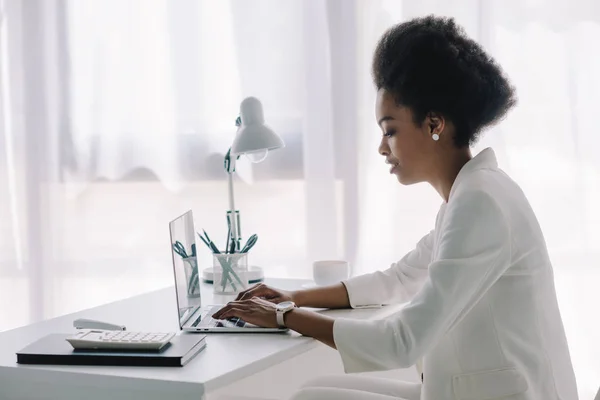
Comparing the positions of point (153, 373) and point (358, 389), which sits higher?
point (153, 373)

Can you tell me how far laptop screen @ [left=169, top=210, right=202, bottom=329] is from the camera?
1489mm

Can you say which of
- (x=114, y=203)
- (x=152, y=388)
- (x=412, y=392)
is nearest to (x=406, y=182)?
(x=412, y=392)

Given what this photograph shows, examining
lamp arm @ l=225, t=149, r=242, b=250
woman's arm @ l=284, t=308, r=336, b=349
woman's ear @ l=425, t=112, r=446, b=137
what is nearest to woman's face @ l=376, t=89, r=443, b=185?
woman's ear @ l=425, t=112, r=446, b=137

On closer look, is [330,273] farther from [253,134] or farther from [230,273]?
[253,134]

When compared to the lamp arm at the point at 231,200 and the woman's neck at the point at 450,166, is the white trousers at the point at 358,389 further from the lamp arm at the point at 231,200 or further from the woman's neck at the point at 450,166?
the lamp arm at the point at 231,200

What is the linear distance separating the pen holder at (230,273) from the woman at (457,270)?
1.31ft

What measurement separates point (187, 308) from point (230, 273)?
341 mm

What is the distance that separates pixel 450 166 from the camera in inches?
55.6

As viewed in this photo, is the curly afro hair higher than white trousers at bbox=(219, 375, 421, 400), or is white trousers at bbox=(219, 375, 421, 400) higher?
the curly afro hair

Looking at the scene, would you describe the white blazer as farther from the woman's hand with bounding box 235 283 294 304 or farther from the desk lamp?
the desk lamp

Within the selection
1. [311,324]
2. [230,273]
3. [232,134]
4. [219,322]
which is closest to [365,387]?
[311,324]

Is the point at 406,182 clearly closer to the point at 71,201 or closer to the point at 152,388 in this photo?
the point at 152,388

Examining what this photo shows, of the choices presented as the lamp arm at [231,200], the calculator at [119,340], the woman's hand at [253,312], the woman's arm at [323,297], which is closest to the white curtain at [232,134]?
the lamp arm at [231,200]

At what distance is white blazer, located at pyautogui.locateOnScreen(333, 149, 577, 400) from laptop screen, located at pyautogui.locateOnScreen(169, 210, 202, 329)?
13.5 inches
